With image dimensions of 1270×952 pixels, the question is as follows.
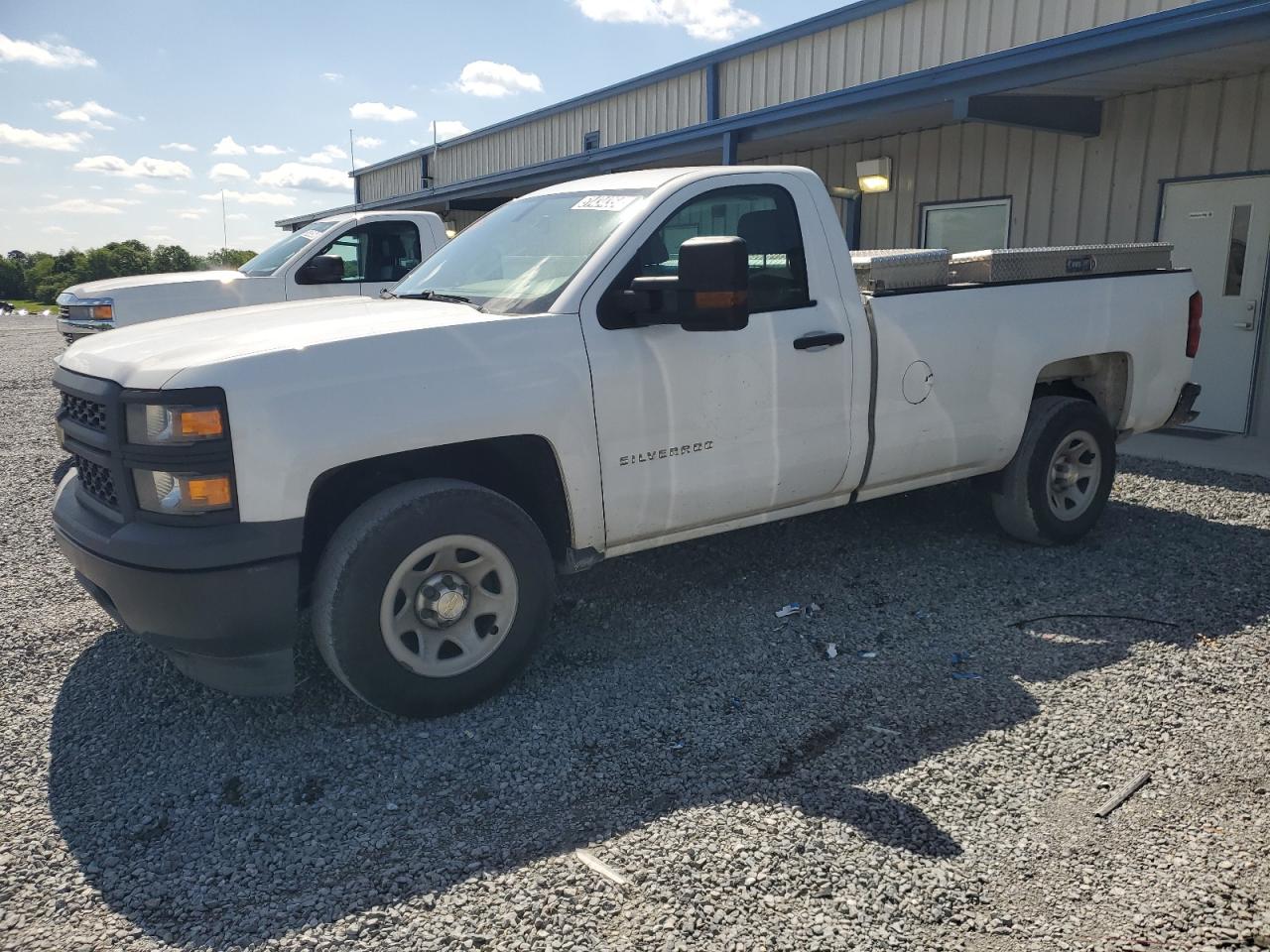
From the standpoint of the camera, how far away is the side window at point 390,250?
9.73m

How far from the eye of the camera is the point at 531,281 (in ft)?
13.3

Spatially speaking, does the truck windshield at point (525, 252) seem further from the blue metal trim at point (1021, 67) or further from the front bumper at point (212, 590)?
the blue metal trim at point (1021, 67)

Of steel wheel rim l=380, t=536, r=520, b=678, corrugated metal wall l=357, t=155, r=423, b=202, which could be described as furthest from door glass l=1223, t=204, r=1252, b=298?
corrugated metal wall l=357, t=155, r=423, b=202

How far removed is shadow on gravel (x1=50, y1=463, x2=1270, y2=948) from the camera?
2867 millimetres

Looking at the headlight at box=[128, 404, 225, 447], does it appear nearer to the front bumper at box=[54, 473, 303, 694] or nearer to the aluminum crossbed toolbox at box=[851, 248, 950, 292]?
the front bumper at box=[54, 473, 303, 694]

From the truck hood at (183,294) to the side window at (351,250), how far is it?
64cm

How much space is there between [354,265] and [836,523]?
6.06 meters

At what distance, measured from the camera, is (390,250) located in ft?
32.0

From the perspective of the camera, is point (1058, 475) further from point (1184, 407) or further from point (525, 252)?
point (525, 252)

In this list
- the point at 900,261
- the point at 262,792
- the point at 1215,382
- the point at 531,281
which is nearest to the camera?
the point at 262,792

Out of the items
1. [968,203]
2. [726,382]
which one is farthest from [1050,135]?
[726,382]

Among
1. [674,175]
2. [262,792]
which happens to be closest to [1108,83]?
[674,175]

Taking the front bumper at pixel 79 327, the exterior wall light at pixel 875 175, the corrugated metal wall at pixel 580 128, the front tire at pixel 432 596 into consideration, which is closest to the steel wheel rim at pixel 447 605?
the front tire at pixel 432 596

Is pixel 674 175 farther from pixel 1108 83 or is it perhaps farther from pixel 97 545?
pixel 1108 83
